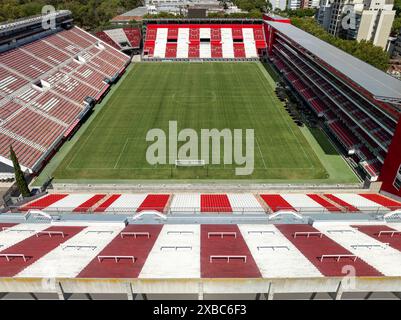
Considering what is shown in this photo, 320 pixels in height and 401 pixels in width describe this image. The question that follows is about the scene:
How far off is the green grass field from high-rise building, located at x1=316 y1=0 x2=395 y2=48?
159 ft

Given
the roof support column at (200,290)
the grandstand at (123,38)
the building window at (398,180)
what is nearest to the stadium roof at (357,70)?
the building window at (398,180)

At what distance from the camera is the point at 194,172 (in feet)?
122

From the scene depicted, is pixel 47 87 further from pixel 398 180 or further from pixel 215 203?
pixel 398 180

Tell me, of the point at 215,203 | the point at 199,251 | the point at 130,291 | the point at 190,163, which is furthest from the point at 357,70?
the point at 130,291

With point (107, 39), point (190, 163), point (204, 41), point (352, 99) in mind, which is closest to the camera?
point (190, 163)

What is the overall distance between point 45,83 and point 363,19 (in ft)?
325

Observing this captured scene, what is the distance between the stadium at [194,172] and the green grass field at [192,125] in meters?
0.29

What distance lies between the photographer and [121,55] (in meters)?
79.1

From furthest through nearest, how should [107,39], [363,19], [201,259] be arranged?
[363,19] < [107,39] < [201,259]

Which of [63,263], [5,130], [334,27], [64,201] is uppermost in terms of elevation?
Answer: [334,27]

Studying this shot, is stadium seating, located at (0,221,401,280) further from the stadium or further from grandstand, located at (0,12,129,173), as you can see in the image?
grandstand, located at (0,12,129,173)
